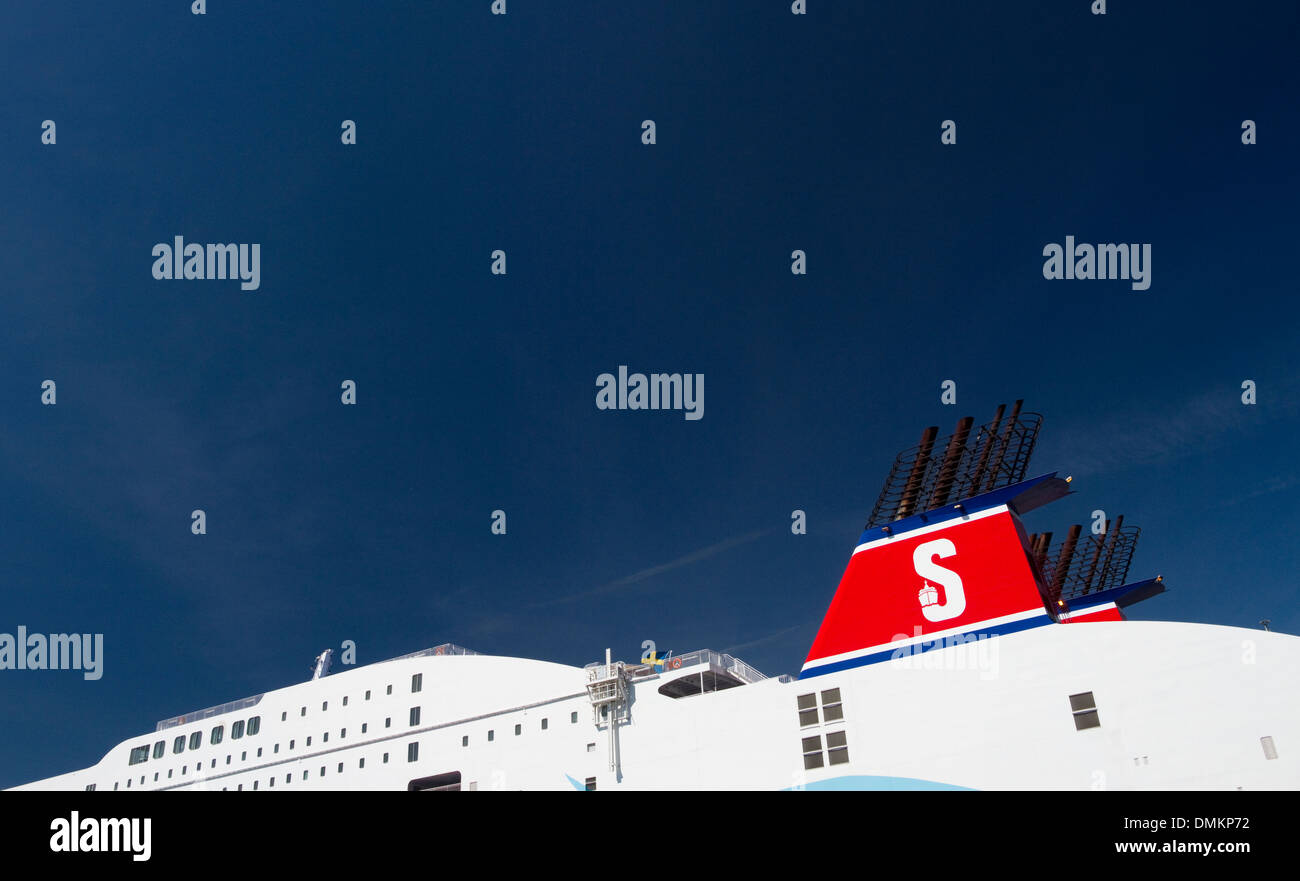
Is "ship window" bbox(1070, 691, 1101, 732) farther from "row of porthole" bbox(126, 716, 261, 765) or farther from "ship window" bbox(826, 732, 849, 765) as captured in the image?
"row of porthole" bbox(126, 716, 261, 765)

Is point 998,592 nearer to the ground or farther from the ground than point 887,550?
nearer to the ground

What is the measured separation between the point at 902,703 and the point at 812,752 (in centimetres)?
252

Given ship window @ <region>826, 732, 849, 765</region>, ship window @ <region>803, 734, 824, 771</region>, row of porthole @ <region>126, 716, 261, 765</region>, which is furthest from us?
row of porthole @ <region>126, 716, 261, 765</region>

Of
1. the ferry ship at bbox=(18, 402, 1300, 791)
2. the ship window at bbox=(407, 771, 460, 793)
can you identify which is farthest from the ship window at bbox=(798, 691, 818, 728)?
the ship window at bbox=(407, 771, 460, 793)

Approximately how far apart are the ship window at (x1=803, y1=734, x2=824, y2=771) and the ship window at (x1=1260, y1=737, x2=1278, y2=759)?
8.61 metres

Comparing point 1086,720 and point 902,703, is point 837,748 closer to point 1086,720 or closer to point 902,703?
point 902,703

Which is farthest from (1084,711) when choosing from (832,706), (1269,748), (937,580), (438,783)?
(438,783)

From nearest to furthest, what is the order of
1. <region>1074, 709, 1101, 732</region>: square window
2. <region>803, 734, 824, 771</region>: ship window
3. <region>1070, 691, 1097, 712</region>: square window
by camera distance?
<region>1074, 709, 1101, 732</region>: square window → <region>1070, 691, 1097, 712</region>: square window → <region>803, 734, 824, 771</region>: ship window

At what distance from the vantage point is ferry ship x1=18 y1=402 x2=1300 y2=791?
50.1 ft

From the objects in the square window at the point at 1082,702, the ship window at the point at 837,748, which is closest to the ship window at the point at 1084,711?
the square window at the point at 1082,702
